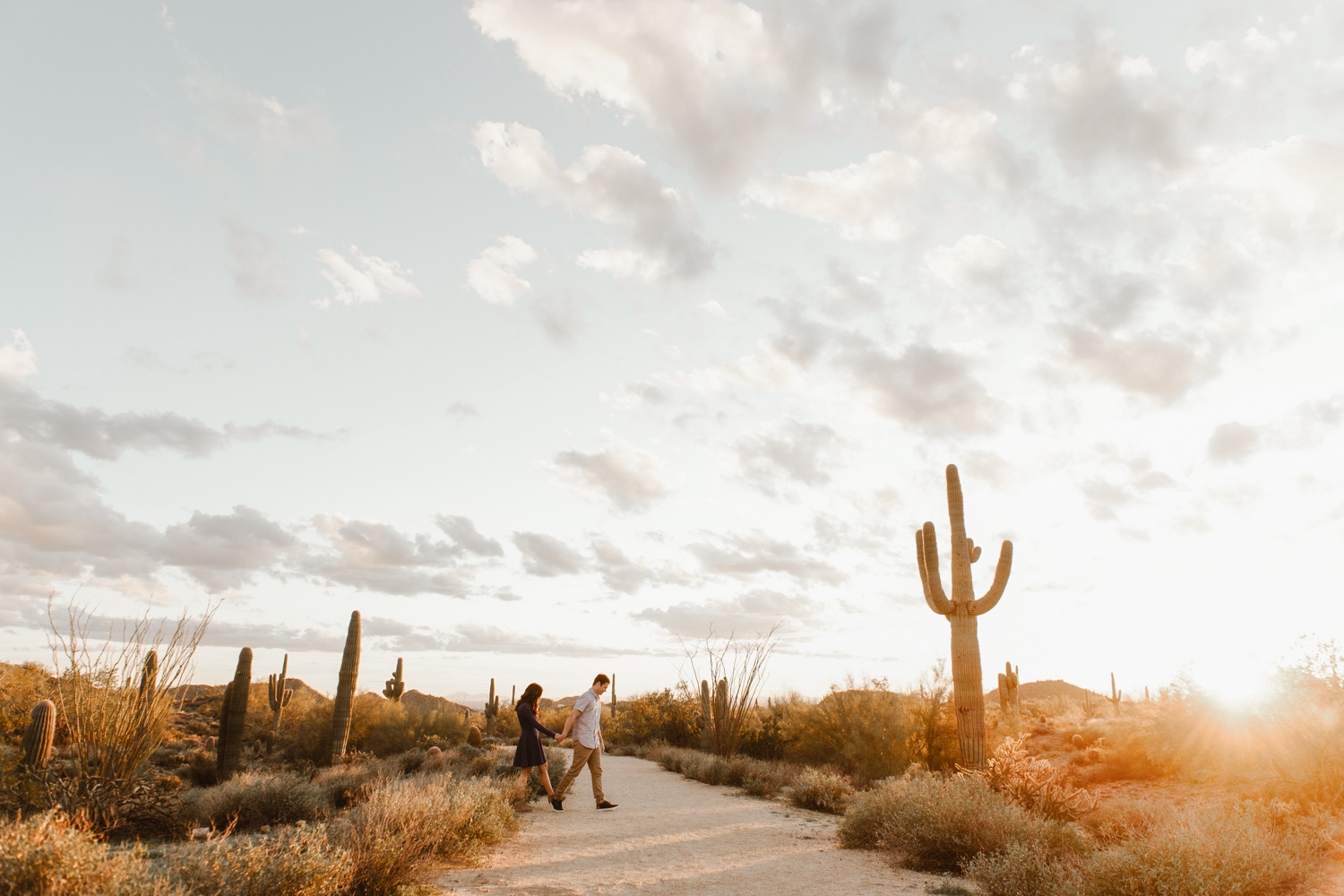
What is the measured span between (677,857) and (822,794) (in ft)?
16.5

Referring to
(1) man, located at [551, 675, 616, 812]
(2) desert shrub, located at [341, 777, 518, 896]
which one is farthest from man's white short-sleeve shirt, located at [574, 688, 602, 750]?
(2) desert shrub, located at [341, 777, 518, 896]

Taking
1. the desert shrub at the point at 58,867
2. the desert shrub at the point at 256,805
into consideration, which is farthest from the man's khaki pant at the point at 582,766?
the desert shrub at the point at 58,867

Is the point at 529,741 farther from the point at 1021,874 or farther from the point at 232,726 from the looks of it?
the point at 232,726

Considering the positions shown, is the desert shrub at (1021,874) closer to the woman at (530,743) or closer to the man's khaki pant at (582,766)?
the man's khaki pant at (582,766)

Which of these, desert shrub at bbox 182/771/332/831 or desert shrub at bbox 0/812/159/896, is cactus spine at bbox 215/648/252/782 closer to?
desert shrub at bbox 182/771/332/831

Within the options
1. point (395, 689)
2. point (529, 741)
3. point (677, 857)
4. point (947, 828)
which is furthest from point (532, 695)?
point (395, 689)

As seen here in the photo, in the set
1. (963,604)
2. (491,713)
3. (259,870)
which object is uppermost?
(963,604)

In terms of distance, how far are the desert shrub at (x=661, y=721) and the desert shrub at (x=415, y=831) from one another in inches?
593

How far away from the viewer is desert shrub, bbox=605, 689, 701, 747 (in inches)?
944

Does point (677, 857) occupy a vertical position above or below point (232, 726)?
below

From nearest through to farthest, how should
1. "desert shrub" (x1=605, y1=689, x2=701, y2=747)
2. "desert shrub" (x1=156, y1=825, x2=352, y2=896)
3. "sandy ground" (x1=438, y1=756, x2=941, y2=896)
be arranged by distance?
"desert shrub" (x1=156, y1=825, x2=352, y2=896)
"sandy ground" (x1=438, y1=756, x2=941, y2=896)
"desert shrub" (x1=605, y1=689, x2=701, y2=747)

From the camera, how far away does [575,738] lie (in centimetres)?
1102

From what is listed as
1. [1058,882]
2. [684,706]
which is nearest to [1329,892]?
[1058,882]

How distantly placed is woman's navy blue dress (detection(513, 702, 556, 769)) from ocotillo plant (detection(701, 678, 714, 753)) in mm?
9728
